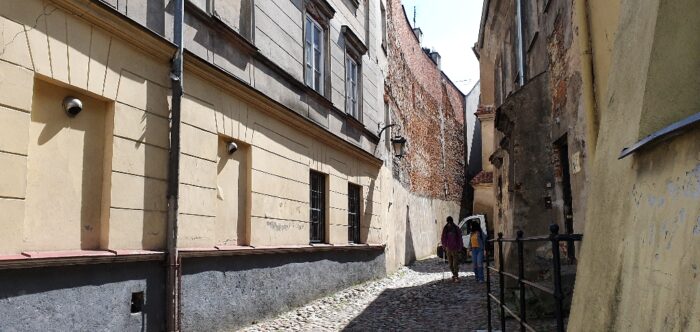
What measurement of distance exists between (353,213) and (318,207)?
2.23 meters

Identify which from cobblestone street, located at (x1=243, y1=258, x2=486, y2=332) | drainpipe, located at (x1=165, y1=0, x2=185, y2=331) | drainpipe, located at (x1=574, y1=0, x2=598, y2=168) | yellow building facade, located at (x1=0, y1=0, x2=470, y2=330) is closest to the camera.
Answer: yellow building facade, located at (x1=0, y1=0, x2=470, y2=330)

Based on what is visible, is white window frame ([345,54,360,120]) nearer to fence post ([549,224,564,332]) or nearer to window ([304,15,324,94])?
window ([304,15,324,94])

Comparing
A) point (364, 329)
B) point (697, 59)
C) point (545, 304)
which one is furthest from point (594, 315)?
point (364, 329)

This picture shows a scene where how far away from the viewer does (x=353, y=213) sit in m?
13.2

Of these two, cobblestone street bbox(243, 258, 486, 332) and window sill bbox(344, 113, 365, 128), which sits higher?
window sill bbox(344, 113, 365, 128)

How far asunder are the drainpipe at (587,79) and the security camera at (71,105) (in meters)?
4.72

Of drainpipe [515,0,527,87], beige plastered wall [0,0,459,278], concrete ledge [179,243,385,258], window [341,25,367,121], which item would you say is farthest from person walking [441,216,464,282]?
beige plastered wall [0,0,459,278]

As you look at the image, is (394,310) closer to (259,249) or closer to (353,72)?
(259,249)

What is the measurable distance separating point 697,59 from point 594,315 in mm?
1329

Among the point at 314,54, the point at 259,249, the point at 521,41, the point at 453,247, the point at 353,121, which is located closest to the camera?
the point at 259,249

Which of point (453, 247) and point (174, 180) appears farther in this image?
point (453, 247)

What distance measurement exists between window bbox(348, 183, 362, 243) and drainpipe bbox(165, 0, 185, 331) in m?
6.86

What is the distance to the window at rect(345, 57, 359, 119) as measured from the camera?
12.9 meters

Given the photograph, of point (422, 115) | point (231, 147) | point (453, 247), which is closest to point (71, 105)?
point (231, 147)
